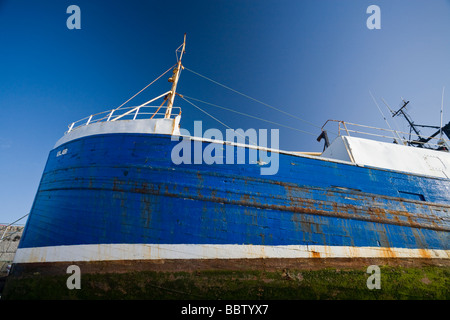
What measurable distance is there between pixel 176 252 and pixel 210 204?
1.17 meters

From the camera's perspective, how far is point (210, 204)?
4.48m

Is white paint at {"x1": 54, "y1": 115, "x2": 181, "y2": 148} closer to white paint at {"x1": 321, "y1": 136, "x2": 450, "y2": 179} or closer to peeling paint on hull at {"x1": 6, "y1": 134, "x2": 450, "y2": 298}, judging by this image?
peeling paint on hull at {"x1": 6, "y1": 134, "x2": 450, "y2": 298}

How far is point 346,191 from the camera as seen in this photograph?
209 inches

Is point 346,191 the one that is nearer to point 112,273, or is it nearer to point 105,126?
point 112,273

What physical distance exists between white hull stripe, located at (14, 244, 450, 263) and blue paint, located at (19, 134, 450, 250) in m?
0.12

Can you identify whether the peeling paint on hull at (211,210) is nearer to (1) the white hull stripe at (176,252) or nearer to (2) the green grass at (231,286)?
(1) the white hull stripe at (176,252)

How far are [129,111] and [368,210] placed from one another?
709cm

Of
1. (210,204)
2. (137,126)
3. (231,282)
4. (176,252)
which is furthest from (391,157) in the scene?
(137,126)

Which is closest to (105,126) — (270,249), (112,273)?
(112,273)

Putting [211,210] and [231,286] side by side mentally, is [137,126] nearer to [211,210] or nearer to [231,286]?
[211,210]

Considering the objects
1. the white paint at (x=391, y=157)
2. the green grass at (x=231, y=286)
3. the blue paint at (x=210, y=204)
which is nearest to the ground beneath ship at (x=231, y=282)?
the green grass at (x=231, y=286)

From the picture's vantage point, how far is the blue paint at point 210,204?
4266mm

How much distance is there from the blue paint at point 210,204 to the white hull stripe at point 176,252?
0.41 feet
